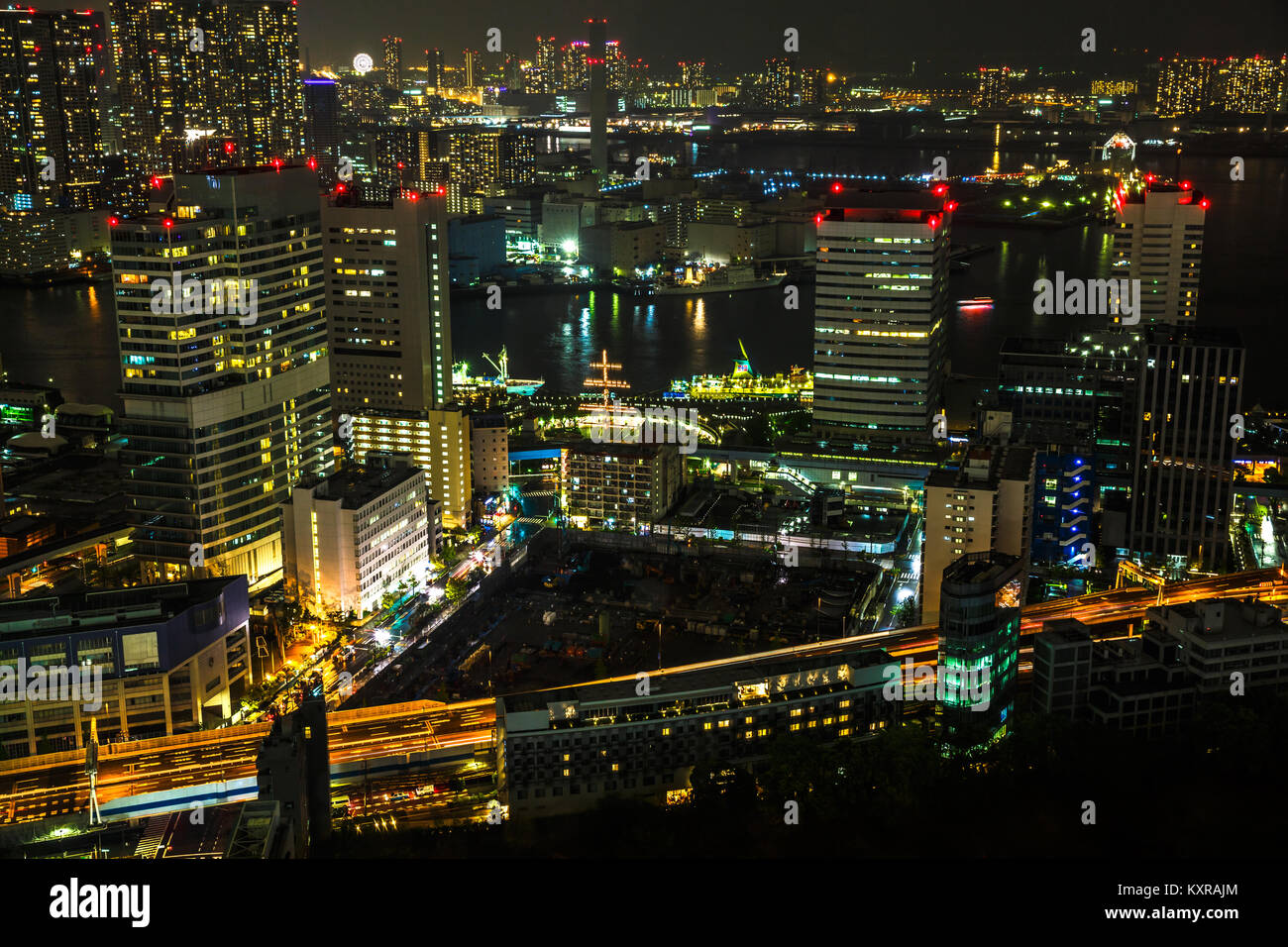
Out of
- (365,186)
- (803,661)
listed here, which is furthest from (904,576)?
(365,186)

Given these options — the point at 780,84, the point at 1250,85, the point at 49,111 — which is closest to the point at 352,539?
the point at 1250,85

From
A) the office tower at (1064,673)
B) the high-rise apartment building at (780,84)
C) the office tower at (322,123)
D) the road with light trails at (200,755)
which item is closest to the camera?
the road with light trails at (200,755)

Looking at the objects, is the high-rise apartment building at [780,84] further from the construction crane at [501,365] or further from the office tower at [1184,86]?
the construction crane at [501,365]

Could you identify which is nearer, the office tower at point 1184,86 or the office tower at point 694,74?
the office tower at point 1184,86

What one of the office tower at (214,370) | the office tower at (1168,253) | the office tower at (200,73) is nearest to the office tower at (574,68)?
the office tower at (200,73)

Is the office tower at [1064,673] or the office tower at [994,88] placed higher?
the office tower at [994,88]

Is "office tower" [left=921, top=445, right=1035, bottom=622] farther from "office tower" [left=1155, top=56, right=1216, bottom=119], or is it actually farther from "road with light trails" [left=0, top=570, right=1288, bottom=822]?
"office tower" [left=1155, top=56, right=1216, bottom=119]

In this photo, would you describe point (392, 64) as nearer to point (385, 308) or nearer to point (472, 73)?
point (472, 73)
